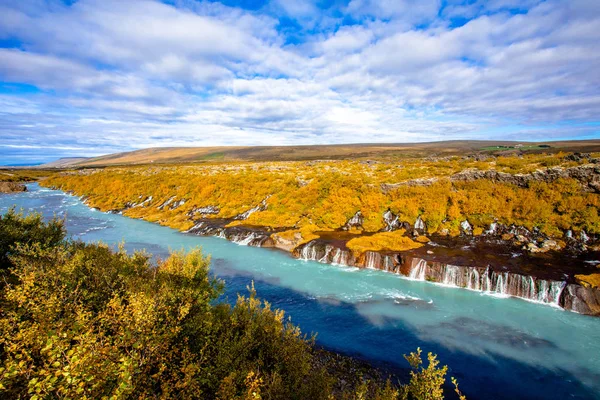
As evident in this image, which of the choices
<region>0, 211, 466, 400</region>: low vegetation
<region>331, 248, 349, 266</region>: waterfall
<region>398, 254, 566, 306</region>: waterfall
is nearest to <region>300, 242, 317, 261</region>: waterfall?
<region>331, 248, 349, 266</region>: waterfall

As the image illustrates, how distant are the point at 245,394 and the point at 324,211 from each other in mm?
40341

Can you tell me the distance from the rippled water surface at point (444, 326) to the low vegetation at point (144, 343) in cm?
518

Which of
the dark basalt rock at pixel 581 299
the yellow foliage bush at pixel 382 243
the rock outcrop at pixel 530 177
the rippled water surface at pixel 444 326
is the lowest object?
the rippled water surface at pixel 444 326

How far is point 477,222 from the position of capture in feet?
135

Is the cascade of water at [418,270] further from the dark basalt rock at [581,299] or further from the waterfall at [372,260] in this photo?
the dark basalt rock at [581,299]

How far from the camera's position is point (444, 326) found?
24.0 metres

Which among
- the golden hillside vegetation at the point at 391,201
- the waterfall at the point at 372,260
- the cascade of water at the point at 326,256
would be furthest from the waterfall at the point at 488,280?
the golden hillside vegetation at the point at 391,201

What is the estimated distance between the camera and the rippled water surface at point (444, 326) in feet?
61.4

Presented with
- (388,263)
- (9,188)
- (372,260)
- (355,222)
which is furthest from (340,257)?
(9,188)

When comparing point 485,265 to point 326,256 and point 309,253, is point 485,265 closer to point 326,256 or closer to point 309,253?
point 326,256

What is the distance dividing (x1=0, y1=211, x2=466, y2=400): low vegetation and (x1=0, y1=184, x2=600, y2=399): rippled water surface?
5.18 m

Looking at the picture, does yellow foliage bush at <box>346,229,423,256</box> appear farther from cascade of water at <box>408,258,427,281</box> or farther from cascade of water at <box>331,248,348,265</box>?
cascade of water at <box>408,258,427,281</box>

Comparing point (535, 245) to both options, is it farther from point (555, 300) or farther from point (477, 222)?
point (555, 300)

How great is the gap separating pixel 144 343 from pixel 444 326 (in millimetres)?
22399
